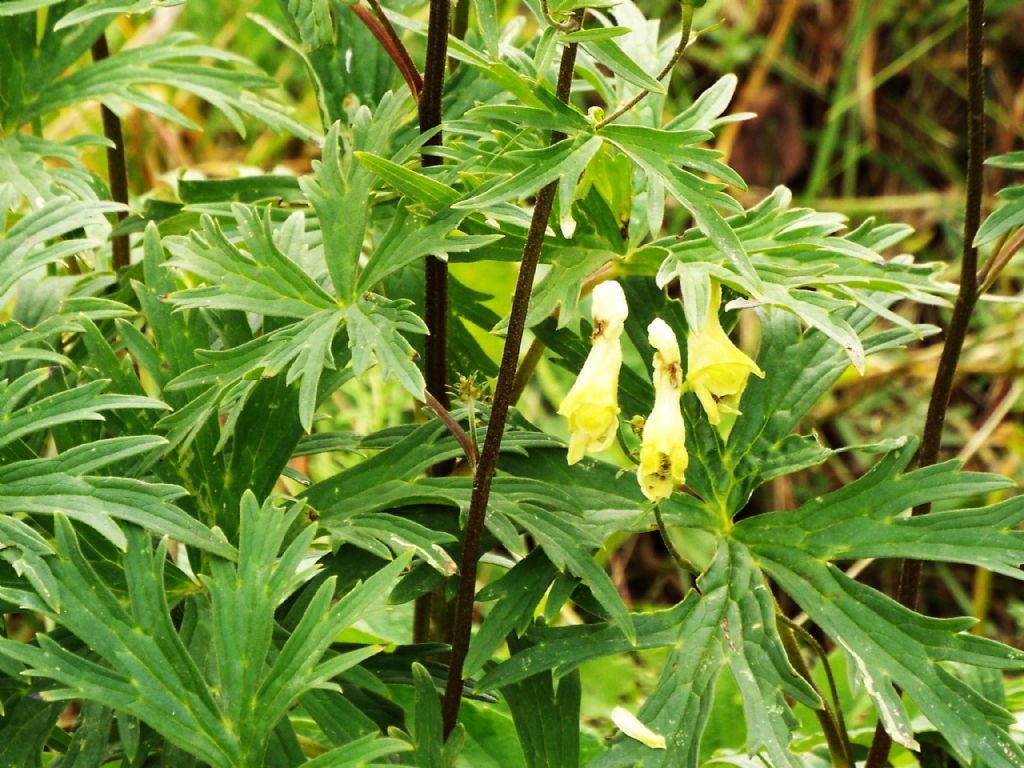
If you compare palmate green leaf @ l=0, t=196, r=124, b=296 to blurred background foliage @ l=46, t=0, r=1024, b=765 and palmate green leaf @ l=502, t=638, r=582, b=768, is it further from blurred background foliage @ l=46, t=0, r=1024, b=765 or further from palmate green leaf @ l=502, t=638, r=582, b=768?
Answer: blurred background foliage @ l=46, t=0, r=1024, b=765

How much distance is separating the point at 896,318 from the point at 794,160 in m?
2.02

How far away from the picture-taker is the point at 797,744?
50.8 inches

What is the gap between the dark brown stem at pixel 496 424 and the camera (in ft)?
2.73

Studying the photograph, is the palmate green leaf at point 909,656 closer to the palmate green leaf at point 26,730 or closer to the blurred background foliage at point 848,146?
the palmate green leaf at point 26,730

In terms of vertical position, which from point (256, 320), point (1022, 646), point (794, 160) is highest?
point (256, 320)

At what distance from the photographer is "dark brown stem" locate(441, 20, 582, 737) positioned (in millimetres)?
832

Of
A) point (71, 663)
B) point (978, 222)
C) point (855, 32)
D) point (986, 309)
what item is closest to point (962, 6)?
point (855, 32)

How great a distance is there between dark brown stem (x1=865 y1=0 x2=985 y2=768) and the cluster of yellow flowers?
0.26 metres

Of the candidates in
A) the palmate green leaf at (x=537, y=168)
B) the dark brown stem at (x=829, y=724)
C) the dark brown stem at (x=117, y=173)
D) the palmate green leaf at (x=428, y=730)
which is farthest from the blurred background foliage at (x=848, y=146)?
the palmate green leaf at (x=537, y=168)

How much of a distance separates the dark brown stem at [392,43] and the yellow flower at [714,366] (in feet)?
1.03

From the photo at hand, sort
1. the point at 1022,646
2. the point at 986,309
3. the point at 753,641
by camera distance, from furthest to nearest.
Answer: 1. the point at 986,309
2. the point at 1022,646
3. the point at 753,641

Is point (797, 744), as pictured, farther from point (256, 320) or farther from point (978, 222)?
point (256, 320)

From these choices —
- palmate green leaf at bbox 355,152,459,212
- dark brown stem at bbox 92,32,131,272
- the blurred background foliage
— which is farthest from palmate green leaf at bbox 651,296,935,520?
the blurred background foliage

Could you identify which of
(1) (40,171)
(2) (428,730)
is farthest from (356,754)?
(1) (40,171)
